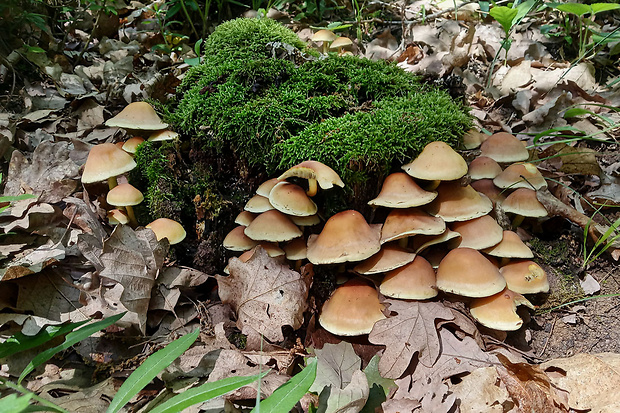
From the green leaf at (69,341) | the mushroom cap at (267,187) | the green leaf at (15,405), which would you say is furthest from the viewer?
the mushroom cap at (267,187)

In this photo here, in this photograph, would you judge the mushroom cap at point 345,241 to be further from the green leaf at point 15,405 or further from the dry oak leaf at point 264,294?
the green leaf at point 15,405

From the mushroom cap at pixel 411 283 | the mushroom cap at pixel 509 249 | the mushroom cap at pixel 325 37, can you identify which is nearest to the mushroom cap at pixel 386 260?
the mushroom cap at pixel 411 283

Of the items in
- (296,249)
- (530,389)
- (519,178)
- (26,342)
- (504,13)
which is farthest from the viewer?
(504,13)

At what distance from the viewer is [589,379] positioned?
2.15 m

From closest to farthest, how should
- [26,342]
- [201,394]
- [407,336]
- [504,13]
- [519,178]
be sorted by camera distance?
1. [201,394]
2. [26,342]
3. [407,336]
4. [519,178]
5. [504,13]

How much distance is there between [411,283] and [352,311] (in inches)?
16.2

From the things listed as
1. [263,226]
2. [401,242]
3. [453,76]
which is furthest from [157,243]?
[453,76]

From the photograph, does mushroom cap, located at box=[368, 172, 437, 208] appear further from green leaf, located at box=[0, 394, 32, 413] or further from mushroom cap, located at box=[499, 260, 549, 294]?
green leaf, located at box=[0, 394, 32, 413]

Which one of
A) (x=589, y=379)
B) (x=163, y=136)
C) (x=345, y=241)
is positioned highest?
(x=163, y=136)

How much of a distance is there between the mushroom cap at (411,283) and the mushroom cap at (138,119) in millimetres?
2040

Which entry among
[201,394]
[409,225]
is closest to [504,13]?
[409,225]

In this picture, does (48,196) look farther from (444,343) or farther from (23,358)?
(444,343)

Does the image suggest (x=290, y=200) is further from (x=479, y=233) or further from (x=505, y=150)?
(x=505, y=150)

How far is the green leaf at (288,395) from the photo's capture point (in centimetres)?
154
